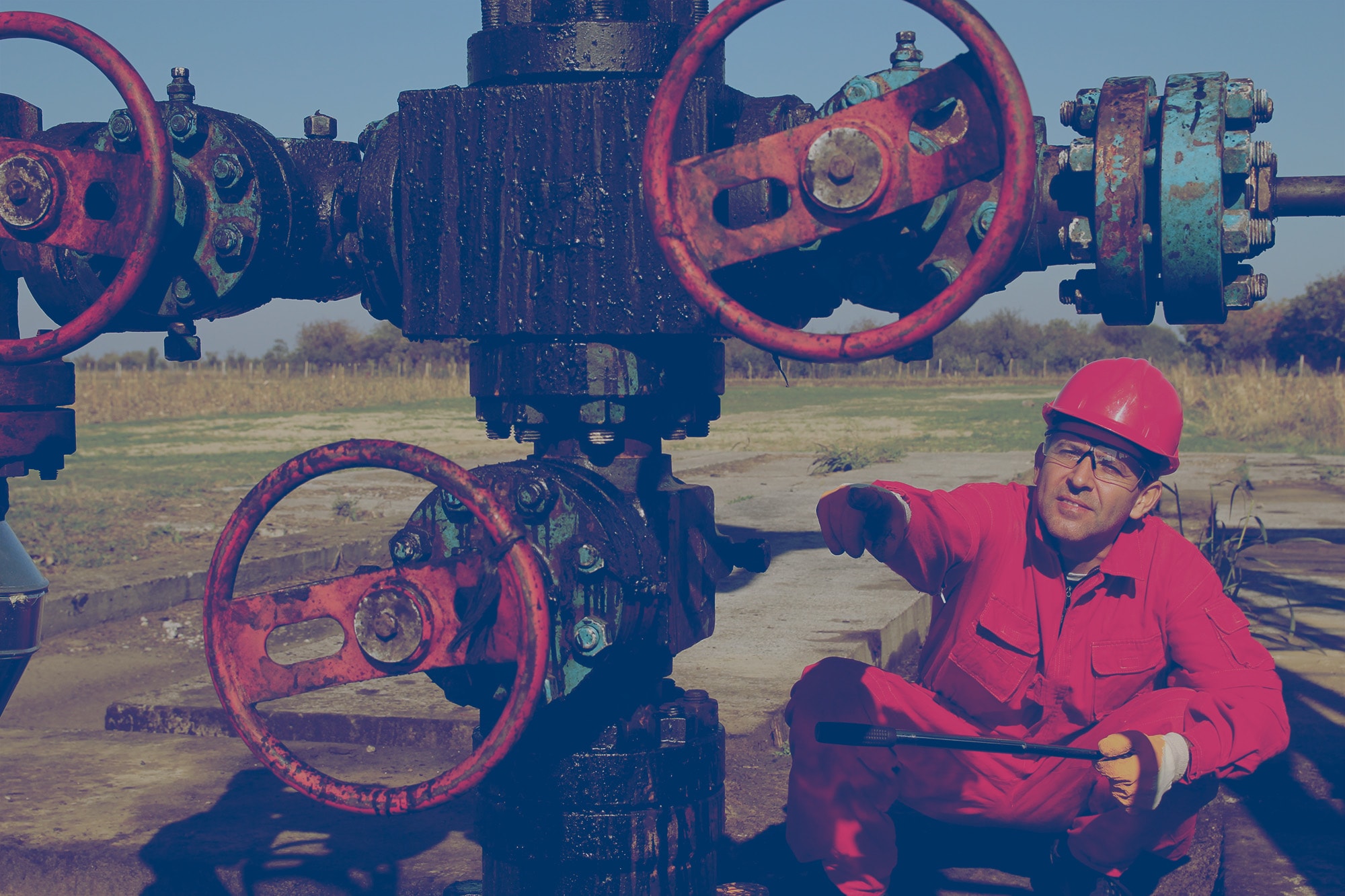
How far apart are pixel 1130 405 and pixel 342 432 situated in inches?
687

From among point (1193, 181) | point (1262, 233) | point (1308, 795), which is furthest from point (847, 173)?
point (1308, 795)

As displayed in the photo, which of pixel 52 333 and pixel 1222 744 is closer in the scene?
pixel 52 333

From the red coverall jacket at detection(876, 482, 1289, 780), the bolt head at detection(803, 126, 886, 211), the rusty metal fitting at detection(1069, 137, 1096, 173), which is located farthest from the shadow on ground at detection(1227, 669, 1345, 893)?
the bolt head at detection(803, 126, 886, 211)

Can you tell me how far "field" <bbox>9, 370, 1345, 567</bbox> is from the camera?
7914mm

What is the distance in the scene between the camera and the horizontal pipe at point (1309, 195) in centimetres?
145

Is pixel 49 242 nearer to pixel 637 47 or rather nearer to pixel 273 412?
pixel 637 47

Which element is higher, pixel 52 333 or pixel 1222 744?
pixel 52 333

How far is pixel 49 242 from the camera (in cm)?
154

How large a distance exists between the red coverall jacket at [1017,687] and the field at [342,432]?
4.69 m

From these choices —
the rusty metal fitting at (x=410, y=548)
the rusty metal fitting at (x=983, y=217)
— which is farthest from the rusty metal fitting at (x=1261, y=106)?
the rusty metal fitting at (x=410, y=548)

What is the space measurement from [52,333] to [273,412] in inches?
1015

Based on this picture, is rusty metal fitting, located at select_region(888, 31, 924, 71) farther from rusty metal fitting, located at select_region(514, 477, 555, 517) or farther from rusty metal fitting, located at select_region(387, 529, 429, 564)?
rusty metal fitting, located at select_region(387, 529, 429, 564)

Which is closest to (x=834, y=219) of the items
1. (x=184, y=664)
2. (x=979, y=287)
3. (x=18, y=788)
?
(x=979, y=287)

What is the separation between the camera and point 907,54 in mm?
1516
